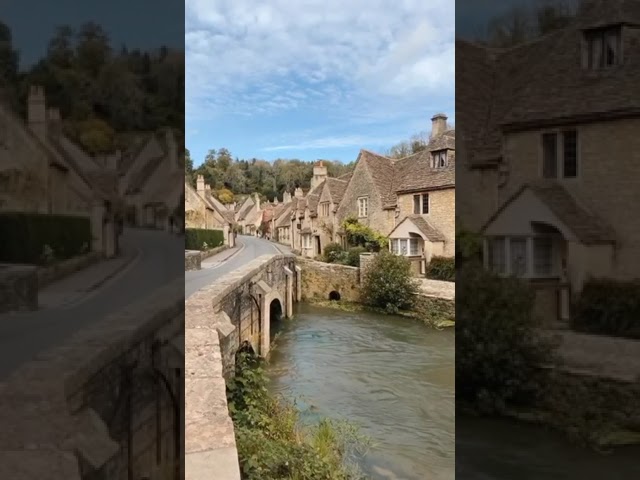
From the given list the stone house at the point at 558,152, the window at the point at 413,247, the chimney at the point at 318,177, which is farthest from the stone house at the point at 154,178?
the chimney at the point at 318,177

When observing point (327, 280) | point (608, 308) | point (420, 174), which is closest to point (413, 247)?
point (420, 174)

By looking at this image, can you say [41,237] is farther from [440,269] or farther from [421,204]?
[421,204]

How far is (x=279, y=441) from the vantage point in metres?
4.96

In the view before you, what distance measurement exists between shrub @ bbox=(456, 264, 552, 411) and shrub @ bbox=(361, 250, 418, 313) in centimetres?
1002

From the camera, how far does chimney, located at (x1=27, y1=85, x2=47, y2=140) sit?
1.76 meters

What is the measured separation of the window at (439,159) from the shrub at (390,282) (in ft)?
8.43

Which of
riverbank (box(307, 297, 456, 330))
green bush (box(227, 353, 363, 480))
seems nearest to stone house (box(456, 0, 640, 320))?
green bush (box(227, 353, 363, 480))

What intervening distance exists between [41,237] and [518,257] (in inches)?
73.2

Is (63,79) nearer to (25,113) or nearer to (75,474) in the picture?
(25,113)

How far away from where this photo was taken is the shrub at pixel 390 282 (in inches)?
497

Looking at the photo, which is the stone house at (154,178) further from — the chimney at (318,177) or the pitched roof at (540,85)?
the chimney at (318,177)

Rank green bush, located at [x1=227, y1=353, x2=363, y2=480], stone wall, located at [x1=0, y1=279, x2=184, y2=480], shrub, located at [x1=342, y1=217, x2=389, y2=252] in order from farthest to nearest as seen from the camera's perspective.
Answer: shrub, located at [x1=342, y1=217, x2=389, y2=252]
green bush, located at [x1=227, y1=353, x2=363, y2=480]
stone wall, located at [x1=0, y1=279, x2=184, y2=480]

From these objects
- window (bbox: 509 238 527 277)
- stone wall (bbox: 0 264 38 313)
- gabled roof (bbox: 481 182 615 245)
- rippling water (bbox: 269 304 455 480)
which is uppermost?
gabled roof (bbox: 481 182 615 245)

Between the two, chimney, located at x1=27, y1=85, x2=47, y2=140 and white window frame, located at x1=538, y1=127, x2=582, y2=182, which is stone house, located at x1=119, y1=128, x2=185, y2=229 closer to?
chimney, located at x1=27, y1=85, x2=47, y2=140
